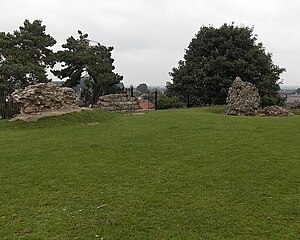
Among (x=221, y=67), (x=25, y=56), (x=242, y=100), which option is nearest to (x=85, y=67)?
(x=25, y=56)

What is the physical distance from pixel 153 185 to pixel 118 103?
A: 12142 millimetres

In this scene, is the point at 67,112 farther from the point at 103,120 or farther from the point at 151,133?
the point at 151,133

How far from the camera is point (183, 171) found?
5.57 meters

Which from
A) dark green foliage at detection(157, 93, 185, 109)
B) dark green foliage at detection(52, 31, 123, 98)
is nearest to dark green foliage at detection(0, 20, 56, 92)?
dark green foliage at detection(52, 31, 123, 98)

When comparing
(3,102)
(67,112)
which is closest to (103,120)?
(67,112)

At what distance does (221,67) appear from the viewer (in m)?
21.0

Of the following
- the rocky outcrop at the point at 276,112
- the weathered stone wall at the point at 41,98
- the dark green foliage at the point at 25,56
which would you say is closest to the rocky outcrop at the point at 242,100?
the rocky outcrop at the point at 276,112

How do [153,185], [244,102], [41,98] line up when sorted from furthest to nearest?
[244,102] < [41,98] < [153,185]

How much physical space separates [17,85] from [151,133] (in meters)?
12.9

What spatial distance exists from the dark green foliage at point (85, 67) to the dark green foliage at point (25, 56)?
3.25 feet

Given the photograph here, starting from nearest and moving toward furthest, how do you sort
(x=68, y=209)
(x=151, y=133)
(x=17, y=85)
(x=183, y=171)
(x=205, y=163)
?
(x=68, y=209) → (x=183, y=171) → (x=205, y=163) → (x=151, y=133) → (x=17, y=85)

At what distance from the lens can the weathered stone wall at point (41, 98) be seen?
1238cm

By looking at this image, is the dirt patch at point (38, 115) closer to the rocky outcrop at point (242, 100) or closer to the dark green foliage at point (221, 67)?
the rocky outcrop at point (242, 100)

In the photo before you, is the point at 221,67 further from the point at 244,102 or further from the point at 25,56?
the point at 25,56
